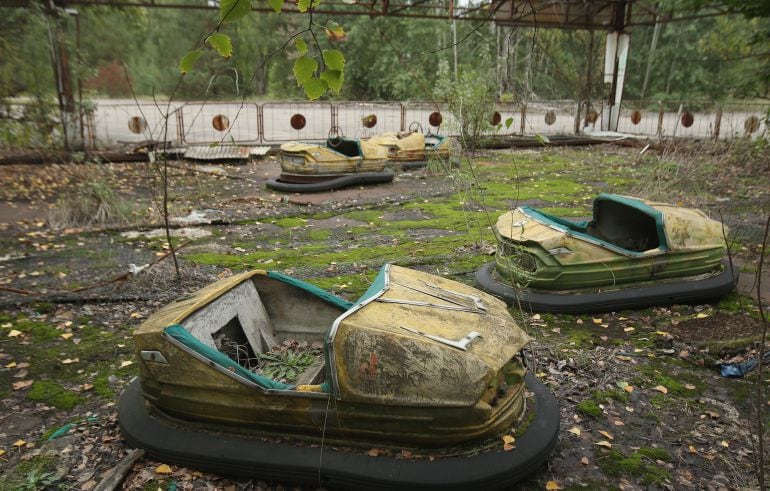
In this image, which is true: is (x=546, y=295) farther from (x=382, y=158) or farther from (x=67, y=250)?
(x=382, y=158)

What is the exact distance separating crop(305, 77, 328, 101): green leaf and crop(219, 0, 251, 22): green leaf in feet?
0.90

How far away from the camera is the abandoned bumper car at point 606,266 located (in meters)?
4.29

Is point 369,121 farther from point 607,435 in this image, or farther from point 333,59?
point 333,59

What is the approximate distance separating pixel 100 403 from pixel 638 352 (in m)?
3.29

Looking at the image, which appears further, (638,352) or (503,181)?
(503,181)

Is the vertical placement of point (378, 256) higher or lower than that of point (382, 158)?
lower

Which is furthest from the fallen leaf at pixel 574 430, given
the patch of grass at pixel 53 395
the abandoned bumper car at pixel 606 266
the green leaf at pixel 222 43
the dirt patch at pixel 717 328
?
the patch of grass at pixel 53 395

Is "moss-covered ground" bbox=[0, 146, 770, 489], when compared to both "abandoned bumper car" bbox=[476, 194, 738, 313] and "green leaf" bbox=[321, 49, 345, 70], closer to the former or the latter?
"abandoned bumper car" bbox=[476, 194, 738, 313]

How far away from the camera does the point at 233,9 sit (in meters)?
1.63

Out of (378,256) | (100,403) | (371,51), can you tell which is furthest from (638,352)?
(371,51)

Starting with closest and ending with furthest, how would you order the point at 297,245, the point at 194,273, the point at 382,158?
the point at 194,273 < the point at 297,245 < the point at 382,158

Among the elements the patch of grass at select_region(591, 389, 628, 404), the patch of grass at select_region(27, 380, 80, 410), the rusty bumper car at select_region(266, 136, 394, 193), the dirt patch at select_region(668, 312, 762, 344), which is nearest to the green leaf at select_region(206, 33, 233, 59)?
the patch of grass at select_region(27, 380, 80, 410)

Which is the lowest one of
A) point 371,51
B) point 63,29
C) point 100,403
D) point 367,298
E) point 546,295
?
point 100,403

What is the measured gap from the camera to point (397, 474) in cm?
233
